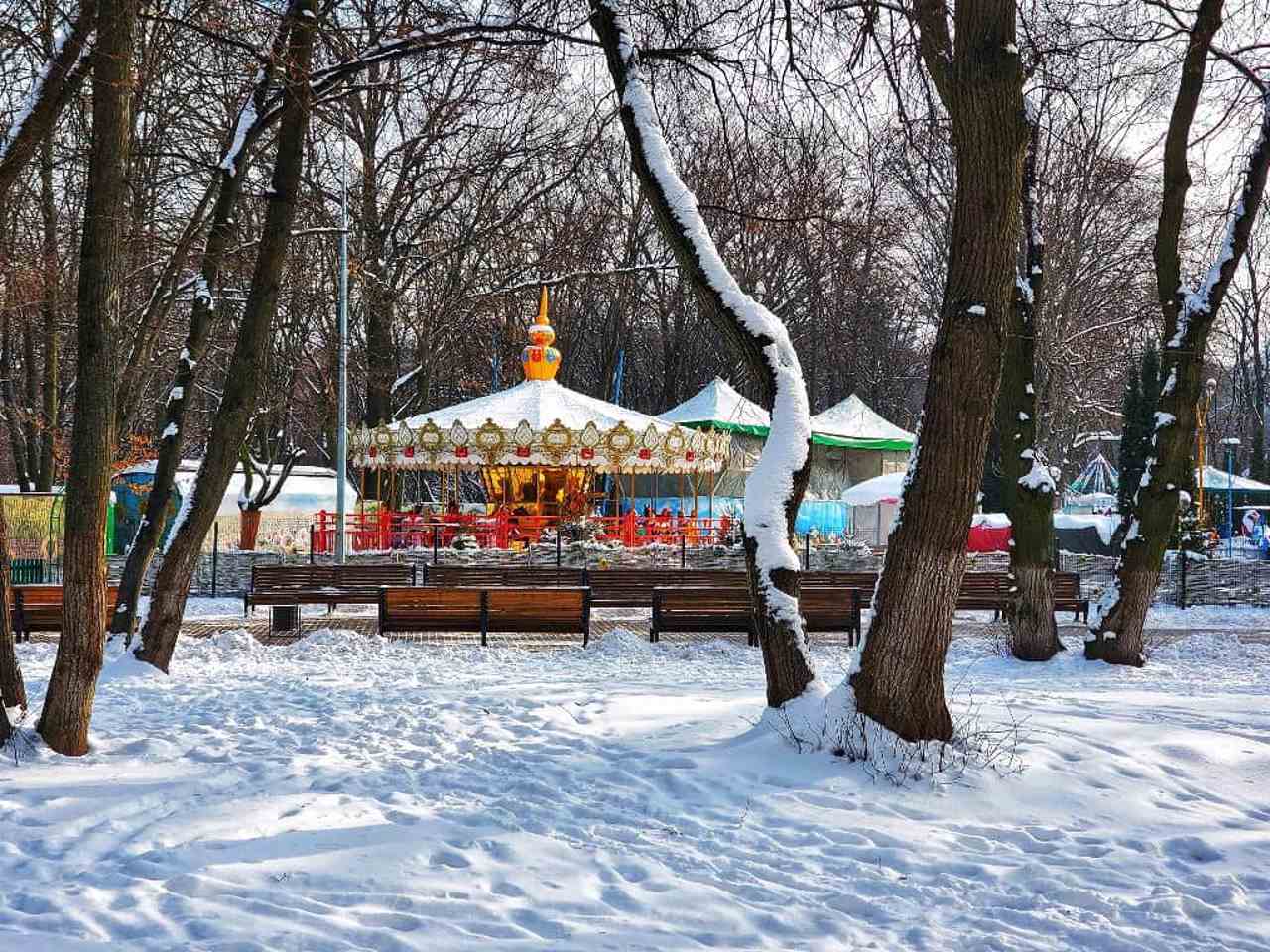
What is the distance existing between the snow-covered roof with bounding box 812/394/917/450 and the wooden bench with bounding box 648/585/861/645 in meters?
23.3

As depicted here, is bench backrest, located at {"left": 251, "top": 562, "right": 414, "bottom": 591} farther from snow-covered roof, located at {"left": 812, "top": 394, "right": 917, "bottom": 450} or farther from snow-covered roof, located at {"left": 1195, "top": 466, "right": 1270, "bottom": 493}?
snow-covered roof, located at {"left": 1195, "top": 466, "right": 1270, "bottom": 493}

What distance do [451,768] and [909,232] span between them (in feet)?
112

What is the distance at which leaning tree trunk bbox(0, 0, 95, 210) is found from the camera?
6.90m

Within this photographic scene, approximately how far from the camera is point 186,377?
40.9 ft

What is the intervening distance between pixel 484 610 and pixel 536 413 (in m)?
12.1

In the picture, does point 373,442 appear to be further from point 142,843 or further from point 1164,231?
point 142,843

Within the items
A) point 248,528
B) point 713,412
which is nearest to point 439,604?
point 248,528

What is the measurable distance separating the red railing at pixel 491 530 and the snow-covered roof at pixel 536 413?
1.96 m

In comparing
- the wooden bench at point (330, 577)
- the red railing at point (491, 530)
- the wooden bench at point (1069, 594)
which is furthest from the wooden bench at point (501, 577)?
the wooden bench at point (1069, 594)

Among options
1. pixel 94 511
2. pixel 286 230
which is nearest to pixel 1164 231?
pixel 286 230

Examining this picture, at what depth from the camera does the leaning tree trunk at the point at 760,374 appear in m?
7.83

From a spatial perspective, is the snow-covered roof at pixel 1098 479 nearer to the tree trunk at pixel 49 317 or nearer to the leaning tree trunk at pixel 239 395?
the tree trunk at pixel 49 317

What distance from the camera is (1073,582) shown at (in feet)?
61.6

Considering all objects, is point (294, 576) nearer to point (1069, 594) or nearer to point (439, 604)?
point (439, 604)
